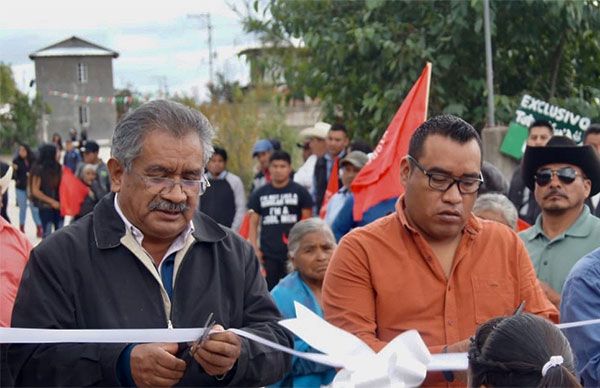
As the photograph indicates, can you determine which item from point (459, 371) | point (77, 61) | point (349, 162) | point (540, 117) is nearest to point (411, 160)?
point (459, 371)

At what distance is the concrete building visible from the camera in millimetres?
61119

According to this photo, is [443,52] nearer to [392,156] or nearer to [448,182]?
[392,156]

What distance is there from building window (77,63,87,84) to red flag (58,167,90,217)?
51.1 metres

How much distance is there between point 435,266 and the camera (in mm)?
3789

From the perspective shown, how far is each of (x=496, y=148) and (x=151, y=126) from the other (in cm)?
781

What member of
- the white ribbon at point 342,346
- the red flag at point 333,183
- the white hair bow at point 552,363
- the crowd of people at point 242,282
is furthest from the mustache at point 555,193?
the red flag at point 333,183

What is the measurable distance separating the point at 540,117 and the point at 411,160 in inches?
282

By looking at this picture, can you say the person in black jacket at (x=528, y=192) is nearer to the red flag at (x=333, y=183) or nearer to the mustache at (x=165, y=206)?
the red flag at (x=333, y=183)

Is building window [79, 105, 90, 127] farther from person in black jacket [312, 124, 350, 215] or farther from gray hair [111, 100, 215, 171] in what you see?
gray hair [111, 100, 215, 171]

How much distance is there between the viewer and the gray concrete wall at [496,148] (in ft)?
35.4

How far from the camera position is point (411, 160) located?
12.8 feet

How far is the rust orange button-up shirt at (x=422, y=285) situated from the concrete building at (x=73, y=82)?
178ft

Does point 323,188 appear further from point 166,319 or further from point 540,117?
point 166,319

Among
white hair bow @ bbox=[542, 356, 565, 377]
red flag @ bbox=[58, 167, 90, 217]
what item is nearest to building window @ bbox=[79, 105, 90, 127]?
red flag @ bbox=[58, 167, 90, 217]
